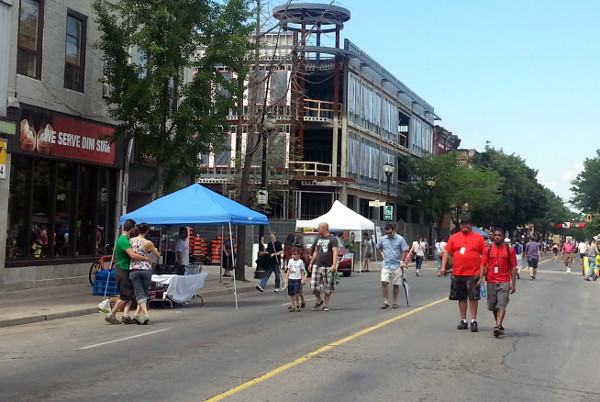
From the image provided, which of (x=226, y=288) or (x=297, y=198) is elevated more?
(x=297, y=198)

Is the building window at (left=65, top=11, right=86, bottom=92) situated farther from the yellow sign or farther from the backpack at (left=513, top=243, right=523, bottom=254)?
the backpack at (left=513, top=243, right=523, bottom=254)

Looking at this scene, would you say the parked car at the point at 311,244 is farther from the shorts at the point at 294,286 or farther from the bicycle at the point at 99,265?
the shorts at the point at 294,286

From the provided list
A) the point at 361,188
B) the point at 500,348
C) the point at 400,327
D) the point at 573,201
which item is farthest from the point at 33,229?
the point at 573,201

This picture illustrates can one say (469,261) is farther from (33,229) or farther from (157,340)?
(33,229)

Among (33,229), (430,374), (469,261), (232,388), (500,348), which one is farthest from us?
(33,229)

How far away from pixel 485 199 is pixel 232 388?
52.4 meters

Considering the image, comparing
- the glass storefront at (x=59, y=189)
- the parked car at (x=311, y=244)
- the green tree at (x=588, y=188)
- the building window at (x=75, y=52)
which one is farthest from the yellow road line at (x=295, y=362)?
the green tree at (x=588, y=188)

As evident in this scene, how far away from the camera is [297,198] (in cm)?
4738

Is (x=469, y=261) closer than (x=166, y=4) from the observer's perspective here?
Yes

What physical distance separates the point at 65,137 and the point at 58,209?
2.05 meters

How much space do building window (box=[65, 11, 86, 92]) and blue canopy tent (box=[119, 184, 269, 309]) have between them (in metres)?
5.39

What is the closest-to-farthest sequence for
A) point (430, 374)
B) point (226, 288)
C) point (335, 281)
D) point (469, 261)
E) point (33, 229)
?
point (430, 374) → point (469, 261) → point (335, 281) → point (33, 229) → point (226, 288)

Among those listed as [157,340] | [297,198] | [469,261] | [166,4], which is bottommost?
[157,340]

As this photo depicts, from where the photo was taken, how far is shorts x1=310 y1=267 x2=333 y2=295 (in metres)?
17.1
